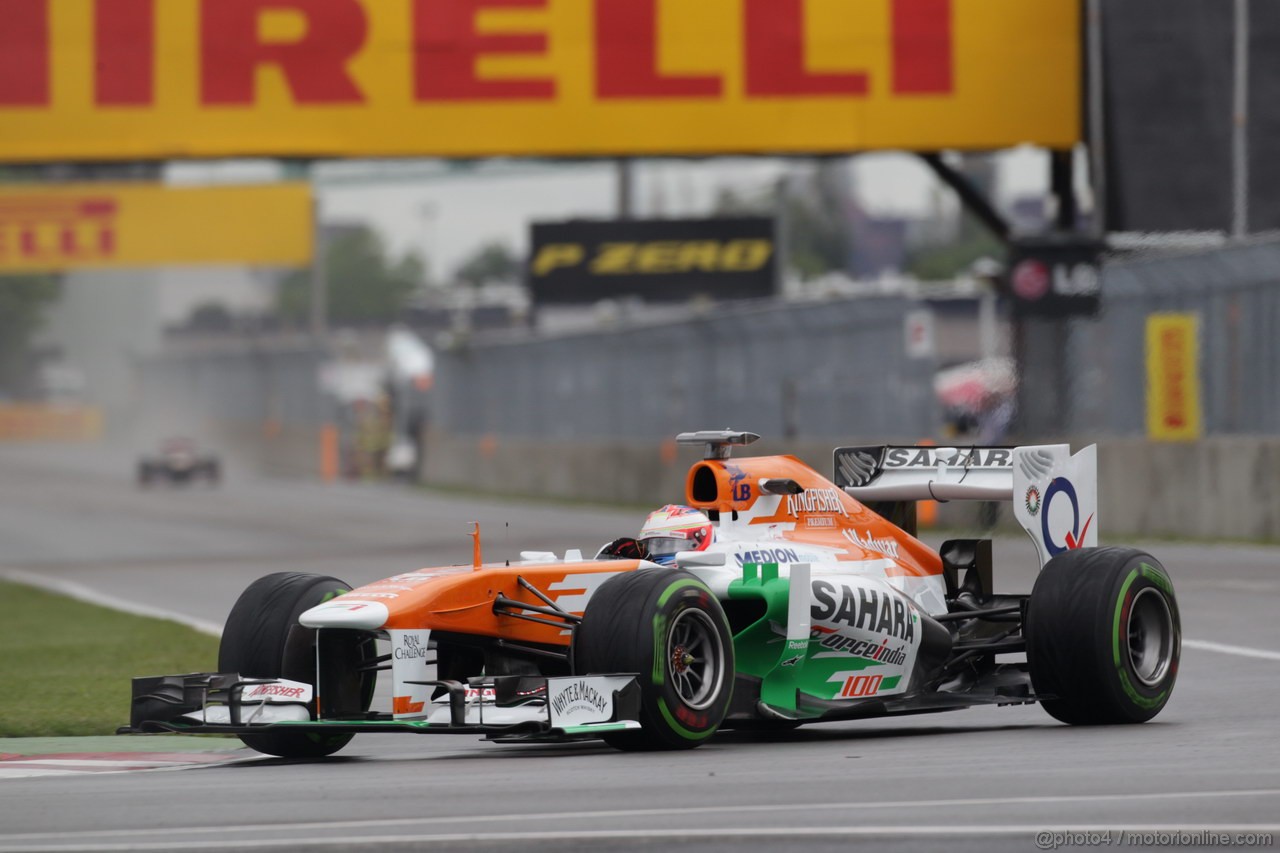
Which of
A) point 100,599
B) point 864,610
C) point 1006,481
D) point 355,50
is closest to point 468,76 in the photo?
point 355,50

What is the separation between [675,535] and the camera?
1029 centimetres

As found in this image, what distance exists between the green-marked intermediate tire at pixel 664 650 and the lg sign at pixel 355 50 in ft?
59.9

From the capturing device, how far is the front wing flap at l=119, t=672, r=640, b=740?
884cm

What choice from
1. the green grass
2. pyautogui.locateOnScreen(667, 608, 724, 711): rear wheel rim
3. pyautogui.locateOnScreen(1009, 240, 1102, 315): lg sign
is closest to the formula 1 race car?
pyautogui.locateOnScreen(1009, 240, 1102, 315): lg sign

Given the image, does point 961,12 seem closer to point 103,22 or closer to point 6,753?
point 103,22

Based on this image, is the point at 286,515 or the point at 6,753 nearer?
the point at 6,753

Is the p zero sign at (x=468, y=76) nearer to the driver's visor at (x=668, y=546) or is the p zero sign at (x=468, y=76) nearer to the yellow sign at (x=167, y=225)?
the yellow sign at (x=167, y=225)

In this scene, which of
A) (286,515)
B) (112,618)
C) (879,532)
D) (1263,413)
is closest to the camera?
(879,532)

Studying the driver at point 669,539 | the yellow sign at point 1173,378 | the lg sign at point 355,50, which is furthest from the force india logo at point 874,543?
the lg sign at point 355,50

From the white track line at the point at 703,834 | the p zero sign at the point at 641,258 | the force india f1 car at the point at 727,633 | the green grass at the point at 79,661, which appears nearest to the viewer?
the white track line at the point at 703,834

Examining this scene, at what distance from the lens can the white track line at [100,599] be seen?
1658 centimetres

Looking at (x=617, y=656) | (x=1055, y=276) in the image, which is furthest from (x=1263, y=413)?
(x=617, y=656)

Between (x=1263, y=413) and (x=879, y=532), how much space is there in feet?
42.6

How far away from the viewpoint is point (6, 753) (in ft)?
33.2
